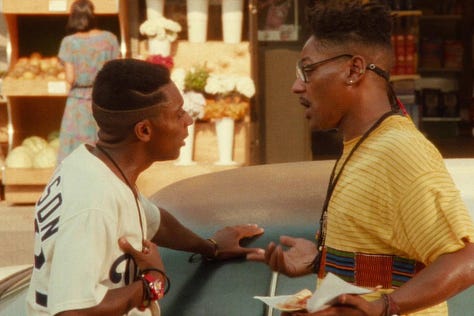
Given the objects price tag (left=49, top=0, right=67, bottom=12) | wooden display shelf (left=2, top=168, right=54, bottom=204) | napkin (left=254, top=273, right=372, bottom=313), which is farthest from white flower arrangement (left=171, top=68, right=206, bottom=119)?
napkin (left=254, top=273, right=372, bottom=313)

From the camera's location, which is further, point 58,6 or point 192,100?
point 58,6

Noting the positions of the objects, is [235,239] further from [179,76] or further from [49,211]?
[179,76]

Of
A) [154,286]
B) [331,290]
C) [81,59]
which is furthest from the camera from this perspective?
[81,59]

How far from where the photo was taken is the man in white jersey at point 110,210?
6.18 feet

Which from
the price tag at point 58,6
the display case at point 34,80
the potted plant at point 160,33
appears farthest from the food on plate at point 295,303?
the price tag at point 58,6

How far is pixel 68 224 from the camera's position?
74.5 inches

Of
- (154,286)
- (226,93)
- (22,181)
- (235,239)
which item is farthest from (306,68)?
(22,181)

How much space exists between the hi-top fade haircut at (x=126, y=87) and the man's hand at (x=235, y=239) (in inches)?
21.6

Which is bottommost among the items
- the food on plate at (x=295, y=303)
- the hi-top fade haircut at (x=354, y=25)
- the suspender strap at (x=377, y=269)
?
the food on plate at (x=295, y=303)

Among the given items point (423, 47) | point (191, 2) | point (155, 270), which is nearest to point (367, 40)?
point (155, 270)

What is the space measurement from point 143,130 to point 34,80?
247 inches

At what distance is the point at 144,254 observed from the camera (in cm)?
205

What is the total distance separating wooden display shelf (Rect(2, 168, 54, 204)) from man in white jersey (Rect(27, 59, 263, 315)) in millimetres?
6174

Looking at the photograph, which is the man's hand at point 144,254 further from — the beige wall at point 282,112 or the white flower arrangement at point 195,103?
the beige wall at point 282,112
